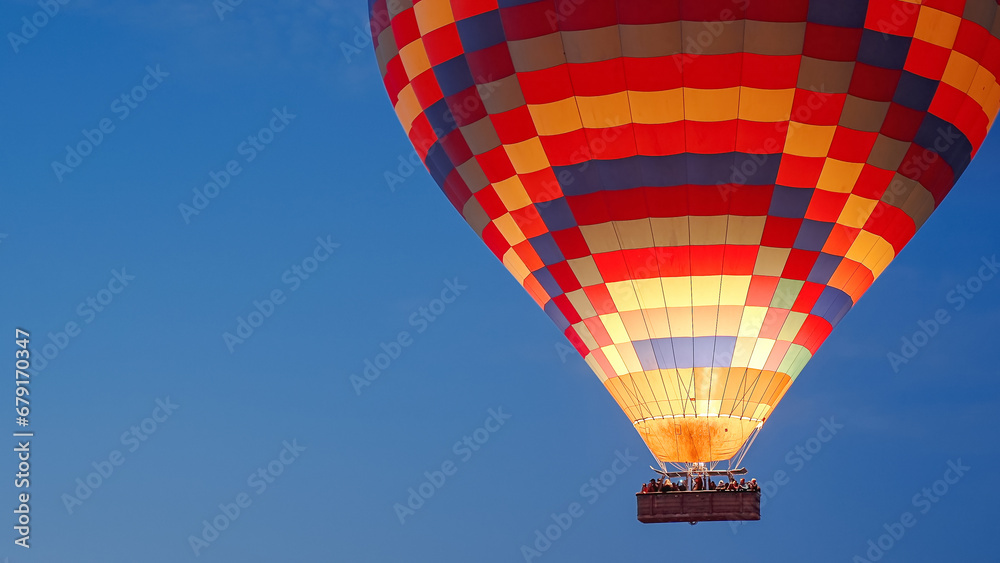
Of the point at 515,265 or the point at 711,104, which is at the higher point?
the point at 711,104

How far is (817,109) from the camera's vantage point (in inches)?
588

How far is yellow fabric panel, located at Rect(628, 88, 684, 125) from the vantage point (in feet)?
48.8

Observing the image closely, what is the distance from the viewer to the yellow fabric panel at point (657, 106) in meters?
14.9

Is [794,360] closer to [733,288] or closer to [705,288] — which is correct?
[733,288]

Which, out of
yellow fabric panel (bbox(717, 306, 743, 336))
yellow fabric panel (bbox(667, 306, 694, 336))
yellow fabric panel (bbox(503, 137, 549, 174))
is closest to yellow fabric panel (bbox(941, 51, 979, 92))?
yellow fabric panel (bbox(717, 306, 743, 336))

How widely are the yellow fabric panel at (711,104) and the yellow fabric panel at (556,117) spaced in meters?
1.16

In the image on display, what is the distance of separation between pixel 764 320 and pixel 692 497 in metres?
2.05

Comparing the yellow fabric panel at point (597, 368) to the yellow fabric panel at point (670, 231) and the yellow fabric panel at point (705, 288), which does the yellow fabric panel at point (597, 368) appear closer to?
the yellow fabric panel at point (705, 288)

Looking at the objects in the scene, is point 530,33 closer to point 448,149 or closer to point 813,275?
point 448,149

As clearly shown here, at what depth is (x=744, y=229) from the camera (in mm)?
15383

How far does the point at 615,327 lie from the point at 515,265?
1610 millimetres

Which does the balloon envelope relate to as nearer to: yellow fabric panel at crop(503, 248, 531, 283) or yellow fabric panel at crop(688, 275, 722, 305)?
yellow fabric panel at crop(688, 275, 722, 305)

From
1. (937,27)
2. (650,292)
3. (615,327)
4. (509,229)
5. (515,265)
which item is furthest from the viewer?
(515,265)

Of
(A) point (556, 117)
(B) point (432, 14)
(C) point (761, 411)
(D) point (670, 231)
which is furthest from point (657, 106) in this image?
(C) point (761, 411)
